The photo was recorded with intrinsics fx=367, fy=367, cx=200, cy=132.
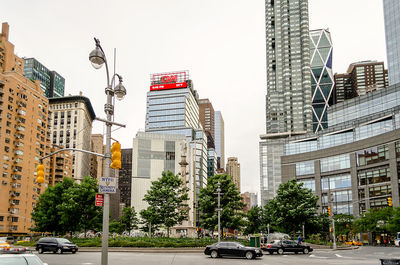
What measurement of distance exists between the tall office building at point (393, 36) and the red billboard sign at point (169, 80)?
8672 cm

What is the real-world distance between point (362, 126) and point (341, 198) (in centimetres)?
2102

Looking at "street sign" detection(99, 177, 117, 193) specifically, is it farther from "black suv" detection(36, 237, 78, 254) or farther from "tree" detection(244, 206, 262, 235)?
"tree" detection(244, 206, 262, 235)

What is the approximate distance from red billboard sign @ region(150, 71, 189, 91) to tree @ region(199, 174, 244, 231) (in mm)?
125651

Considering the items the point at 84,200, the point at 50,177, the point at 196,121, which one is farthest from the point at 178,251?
the point at 196,121

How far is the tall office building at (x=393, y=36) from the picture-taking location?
141000 millimetres

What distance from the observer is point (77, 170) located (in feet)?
525

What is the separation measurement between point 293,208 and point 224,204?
1083 centimetres

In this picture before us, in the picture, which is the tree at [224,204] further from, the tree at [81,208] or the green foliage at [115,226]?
the green foliage at [115,226]

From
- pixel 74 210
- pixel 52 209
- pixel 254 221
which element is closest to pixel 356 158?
pixel 254 221

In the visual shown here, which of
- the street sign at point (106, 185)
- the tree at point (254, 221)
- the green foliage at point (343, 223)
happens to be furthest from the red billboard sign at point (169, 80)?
the street sign at point (106, 185)

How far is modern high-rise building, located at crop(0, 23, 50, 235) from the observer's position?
308 ft

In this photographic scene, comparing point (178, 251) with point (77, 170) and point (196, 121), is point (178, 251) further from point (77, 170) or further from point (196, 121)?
point (196, 121)

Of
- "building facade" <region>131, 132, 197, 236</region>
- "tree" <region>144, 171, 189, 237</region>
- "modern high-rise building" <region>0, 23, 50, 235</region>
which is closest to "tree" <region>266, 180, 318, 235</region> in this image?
"tree" <region>144, 171, 189, 237</region>

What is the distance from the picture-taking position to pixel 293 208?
5253 centimetres
